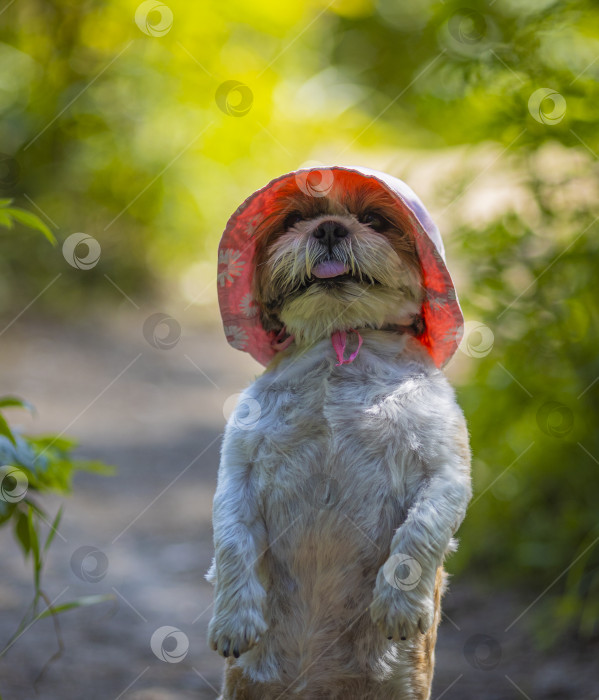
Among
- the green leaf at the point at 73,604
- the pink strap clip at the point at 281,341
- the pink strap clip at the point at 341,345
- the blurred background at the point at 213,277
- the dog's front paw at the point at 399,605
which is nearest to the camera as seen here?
the dog's front paw at the point at 399,605

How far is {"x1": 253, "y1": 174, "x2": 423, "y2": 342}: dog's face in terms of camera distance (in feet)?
8.44

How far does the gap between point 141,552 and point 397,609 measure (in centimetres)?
398

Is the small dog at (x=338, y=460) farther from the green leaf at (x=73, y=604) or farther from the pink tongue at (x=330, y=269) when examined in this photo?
the green leaf at (x=73, y=604)

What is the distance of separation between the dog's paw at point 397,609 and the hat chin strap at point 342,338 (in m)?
0.64

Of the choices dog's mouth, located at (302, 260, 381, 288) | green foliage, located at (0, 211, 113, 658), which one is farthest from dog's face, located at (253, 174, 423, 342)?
green foliage, located at (0, 211, 113, 658)

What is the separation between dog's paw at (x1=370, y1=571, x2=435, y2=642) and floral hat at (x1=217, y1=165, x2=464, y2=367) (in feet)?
2.46

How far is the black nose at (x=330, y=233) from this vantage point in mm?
2572

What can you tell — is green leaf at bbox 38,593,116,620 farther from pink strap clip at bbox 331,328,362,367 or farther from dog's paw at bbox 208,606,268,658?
pink strap clip at bbox 331,328,362,367

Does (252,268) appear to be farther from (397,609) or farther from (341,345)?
(397,609)

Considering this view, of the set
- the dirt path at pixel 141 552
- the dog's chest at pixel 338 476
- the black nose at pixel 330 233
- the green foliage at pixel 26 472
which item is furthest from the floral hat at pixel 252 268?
the dirt path at pixel 141 552

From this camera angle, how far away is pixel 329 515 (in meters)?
2.56

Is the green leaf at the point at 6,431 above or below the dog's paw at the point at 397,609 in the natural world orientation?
below

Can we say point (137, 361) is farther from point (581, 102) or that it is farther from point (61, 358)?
point (581, 102)

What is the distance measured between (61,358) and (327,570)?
7.73 meters
